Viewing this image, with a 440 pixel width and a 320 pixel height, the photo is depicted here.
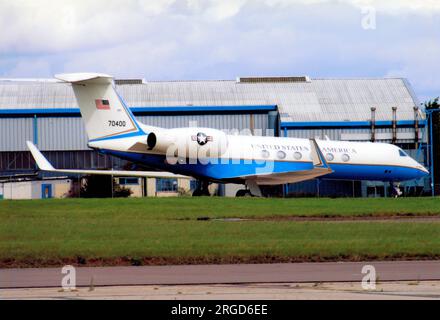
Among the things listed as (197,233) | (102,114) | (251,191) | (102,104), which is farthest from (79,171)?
(197,233)

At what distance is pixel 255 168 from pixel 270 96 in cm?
2388

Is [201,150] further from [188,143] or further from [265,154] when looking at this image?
[265,154]

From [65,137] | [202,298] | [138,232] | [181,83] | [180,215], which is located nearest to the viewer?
[202,298]

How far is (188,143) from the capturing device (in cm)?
3834

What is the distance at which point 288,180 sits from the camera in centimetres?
4141

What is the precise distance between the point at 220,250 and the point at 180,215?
1022 centimetres

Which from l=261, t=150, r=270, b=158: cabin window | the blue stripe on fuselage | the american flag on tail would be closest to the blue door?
the blue stripe on fuselage

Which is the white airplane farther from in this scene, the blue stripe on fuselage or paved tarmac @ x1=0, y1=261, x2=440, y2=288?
paved tarmac @ x1=0, y1=261, x2=440, y2=288

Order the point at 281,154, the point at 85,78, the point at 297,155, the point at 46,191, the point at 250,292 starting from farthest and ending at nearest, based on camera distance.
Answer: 1. the point at 46,191
2. the point at 297,155
3. the point at 281,154
4. the point at 85,78
5. the point at 250,292

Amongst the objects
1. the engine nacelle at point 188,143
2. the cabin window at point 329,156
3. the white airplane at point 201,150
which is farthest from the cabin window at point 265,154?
the cabin window at point 329,156

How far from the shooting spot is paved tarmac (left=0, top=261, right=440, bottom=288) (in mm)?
14641

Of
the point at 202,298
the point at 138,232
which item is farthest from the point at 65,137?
the point at 202,298

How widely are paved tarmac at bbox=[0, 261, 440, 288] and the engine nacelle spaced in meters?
20.6
